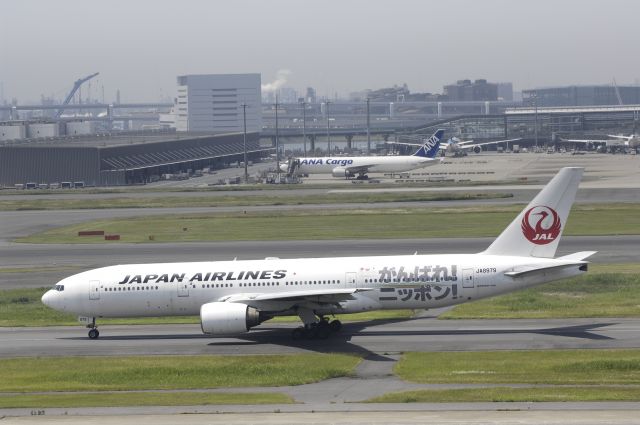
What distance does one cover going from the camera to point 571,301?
52.8 metres

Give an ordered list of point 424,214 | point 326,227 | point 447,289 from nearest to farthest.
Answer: point 447,289 < point 326,227 < point 424,214

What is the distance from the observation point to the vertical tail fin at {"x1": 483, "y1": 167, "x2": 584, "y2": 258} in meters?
46.2

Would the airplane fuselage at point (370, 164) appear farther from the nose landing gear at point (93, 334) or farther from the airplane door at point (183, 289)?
the airplane door at point (183, 289)

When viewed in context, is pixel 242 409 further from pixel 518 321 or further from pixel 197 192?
pixel 197 192

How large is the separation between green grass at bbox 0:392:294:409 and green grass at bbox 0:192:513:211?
77153mm

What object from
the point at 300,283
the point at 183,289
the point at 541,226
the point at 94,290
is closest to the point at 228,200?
the point at 94,290

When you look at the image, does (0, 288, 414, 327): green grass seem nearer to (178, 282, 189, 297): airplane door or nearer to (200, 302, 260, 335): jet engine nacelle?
(178, 282, 189, 297): airplane door

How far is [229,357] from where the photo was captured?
42688 millimetres

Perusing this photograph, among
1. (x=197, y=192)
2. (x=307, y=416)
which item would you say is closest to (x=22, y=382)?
(x=307, y=416)

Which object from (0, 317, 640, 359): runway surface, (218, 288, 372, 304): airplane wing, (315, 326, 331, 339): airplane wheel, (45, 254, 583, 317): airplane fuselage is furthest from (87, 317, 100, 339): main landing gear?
(315, 326, 331, 339): airplane wheel

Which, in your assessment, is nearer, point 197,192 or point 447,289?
point 447,289

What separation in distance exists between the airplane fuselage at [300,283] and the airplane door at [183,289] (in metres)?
0.05

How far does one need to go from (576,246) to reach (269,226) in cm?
2972

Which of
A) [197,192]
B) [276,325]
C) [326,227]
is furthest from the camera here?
[197,192]
